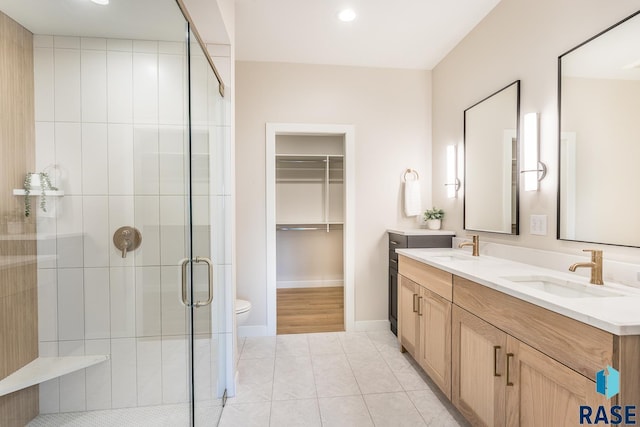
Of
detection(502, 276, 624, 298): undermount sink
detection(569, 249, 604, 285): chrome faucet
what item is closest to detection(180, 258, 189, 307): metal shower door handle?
detection(502, 276, 624, 298): undermount sink

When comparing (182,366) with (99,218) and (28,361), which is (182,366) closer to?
(28,361)

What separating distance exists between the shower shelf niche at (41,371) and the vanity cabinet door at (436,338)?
1823mm

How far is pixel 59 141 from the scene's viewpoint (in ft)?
2.91

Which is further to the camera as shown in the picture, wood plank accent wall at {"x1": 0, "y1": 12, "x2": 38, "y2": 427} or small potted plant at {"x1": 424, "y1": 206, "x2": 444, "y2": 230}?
small potted plant at {"x1": 424, "y1": 206, "x2": 444, "y2": 230}

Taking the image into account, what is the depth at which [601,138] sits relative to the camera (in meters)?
1.44

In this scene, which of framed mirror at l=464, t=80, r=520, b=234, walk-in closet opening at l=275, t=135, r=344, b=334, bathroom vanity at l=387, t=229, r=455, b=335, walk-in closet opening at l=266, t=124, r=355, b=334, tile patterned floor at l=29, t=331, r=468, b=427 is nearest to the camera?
tile patterned floor at l=29, t=331, r=468, b=427

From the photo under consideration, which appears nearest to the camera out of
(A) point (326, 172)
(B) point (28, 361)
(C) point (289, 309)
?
(B) point (28, 361)

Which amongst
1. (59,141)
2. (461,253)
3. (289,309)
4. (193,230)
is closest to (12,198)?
(59,141)

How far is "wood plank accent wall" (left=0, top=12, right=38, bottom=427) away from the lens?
742 mm

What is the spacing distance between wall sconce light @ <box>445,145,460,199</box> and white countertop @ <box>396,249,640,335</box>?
0.86 metres

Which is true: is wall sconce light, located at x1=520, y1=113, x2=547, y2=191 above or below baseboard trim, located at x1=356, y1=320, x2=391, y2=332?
above

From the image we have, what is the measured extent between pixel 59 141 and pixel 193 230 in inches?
26.9

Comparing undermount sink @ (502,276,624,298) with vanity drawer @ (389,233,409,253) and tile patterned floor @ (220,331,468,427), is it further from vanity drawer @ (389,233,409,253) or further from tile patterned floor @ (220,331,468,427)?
vanity drawer @ (389,233,409,253)

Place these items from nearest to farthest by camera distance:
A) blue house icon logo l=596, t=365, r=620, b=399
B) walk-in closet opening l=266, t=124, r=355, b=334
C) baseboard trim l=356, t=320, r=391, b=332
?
blue house icon logo l=596, t=365, r=620, b=399 → baseboard trim l=356, t=320, r=391, b=332 → walk-in closet opening l=266, t=124, r=355, b=334
